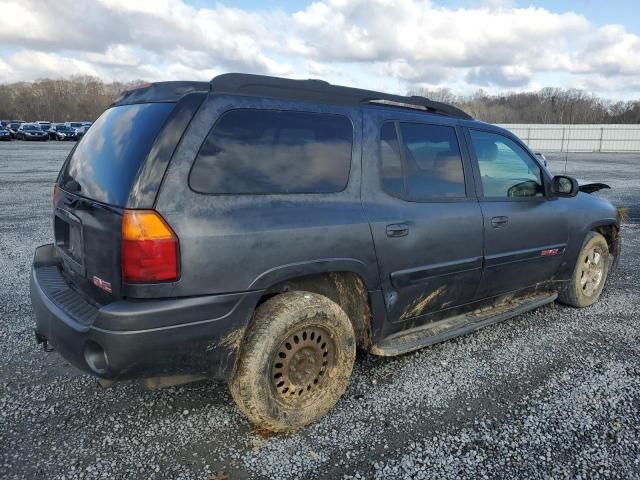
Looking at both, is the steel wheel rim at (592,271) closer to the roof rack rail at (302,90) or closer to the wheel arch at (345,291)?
the roof rack rail at (302,90)

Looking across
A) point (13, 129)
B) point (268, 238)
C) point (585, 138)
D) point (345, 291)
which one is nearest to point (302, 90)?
point (268, 238)

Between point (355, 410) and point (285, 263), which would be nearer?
point (285, 263)

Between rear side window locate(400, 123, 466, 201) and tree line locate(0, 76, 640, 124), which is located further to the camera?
tree line locate(0, 76, 640, 124)

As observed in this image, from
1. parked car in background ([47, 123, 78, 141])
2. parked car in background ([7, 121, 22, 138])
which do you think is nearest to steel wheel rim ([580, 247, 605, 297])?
parked car in background ([47, 123, 78, 141])

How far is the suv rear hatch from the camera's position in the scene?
2.31 metres

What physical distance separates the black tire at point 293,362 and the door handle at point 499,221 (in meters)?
1.45

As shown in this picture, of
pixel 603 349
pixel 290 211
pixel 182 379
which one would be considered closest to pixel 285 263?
pixel 290 211

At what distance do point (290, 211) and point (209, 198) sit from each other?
45 cm

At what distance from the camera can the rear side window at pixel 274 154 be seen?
242cm

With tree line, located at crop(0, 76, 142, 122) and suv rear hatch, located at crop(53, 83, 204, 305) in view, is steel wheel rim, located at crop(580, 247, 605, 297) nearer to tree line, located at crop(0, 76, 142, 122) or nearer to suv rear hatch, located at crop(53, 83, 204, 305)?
suv rear hatch, located at crop(53, 83, 204, 305)

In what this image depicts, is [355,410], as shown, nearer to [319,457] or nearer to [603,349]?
[319,457]

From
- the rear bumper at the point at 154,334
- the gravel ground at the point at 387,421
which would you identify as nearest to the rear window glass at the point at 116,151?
the rear bumper at the point at 154,334

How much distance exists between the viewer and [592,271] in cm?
477

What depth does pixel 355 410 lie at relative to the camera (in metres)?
2.99
